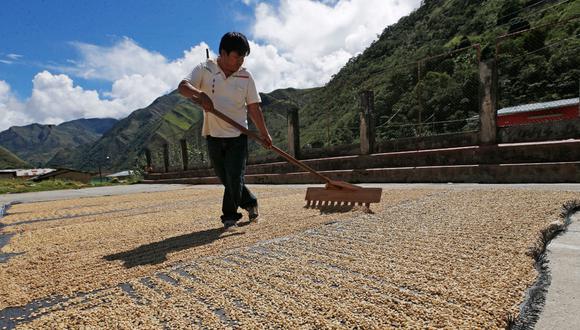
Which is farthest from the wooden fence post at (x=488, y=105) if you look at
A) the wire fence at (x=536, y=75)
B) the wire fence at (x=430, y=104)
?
the wire fence at (x=536, y=75)

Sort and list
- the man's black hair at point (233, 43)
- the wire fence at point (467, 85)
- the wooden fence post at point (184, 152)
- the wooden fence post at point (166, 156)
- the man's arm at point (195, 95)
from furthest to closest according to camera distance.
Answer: the wooden fence post at point (166, 156) < the wooden fence post at point (184, 152) < the wire fence at point (467, 85) < the man's black hair at point (233, 43) < the man's arm at point (195, 95)

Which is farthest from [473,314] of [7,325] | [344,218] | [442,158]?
[442,158]

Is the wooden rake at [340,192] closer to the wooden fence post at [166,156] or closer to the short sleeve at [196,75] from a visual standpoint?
the short sleeve at [196,75]

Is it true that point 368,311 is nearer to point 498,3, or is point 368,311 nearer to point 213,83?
point 213,83

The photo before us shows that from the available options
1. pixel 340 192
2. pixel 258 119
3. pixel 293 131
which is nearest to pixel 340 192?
pixel 340 192

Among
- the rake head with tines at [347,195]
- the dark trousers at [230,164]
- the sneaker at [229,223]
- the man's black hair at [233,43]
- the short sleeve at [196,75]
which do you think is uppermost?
the man's black hair at [233,43]

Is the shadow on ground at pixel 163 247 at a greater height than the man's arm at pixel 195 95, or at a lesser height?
lesser

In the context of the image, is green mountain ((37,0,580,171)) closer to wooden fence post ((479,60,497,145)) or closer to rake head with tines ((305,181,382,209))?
wooden fence post ((479,60,497,145))

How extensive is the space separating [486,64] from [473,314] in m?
5.97

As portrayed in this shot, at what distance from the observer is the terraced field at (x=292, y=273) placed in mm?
1162

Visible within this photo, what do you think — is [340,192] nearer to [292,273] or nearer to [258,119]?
[258,119]

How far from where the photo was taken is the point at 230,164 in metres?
2.77

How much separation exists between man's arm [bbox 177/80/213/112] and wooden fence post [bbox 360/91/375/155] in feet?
18.9

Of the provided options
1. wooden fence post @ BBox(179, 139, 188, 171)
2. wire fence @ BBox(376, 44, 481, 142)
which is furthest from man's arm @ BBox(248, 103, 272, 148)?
wooden fence post @ BBox(179, 139, 188, 171)
